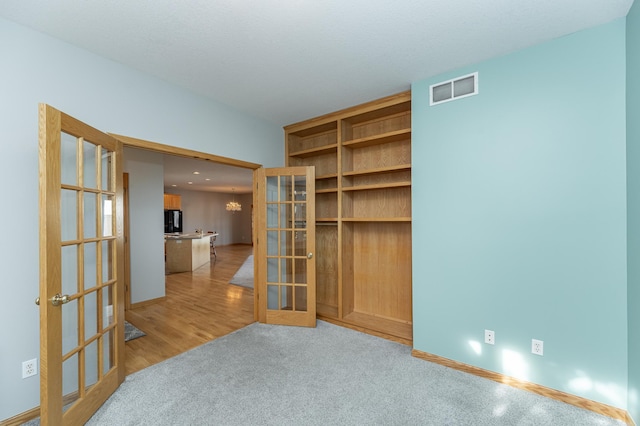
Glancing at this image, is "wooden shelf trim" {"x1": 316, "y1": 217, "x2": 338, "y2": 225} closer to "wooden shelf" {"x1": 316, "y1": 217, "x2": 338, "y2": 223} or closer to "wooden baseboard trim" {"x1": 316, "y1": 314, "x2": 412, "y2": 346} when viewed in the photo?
"wooden shelf" {"x1": 316, "y1": 217, "x2": 338, "y2": 223}

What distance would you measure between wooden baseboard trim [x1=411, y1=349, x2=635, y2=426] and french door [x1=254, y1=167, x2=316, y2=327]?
1633mm

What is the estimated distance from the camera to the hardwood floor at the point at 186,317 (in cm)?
288

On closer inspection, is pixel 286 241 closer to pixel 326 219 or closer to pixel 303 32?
pixel 326 219

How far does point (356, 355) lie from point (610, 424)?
1.82 meters

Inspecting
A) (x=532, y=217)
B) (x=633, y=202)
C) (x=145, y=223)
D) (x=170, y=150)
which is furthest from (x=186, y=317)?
(x=633, y=202)

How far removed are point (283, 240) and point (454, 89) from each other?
8.40ft

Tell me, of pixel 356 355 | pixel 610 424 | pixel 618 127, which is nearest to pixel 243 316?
pixel 356 355

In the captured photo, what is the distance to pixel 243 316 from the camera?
3.86 m

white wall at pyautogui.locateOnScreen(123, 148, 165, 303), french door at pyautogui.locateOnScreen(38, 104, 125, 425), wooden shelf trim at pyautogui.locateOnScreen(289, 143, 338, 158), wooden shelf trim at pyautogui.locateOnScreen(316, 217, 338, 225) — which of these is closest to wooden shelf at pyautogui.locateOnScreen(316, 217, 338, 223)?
wooden shelf trim at pyautogui.locateOnScreen(316, 217, 338, 225)

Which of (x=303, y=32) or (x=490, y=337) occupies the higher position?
(x=303, y=32)

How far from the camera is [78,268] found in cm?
184

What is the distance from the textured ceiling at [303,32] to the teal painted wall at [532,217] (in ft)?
1.03

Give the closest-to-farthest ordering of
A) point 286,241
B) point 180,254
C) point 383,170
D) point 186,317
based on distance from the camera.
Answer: point 383,170 < point 286,241 < point 186,317 < point 180,254

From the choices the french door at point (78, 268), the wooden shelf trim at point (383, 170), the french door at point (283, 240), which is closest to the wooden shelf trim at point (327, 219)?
the french door at point (283, 240)
